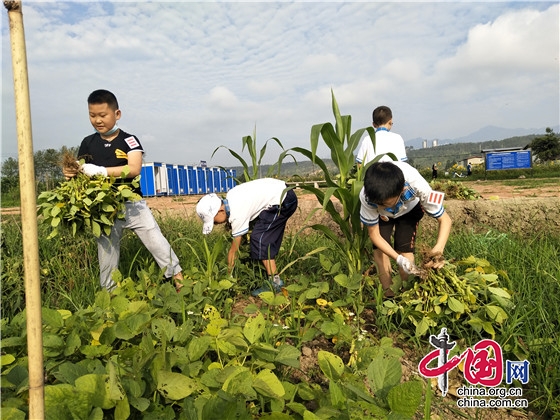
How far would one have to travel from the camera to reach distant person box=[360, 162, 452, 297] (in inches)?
80.9

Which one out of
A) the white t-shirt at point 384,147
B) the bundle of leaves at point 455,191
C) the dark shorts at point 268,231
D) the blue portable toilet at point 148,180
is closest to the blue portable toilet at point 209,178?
the blue portable toilet at point 148,180

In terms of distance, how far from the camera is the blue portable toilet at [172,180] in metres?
19.2

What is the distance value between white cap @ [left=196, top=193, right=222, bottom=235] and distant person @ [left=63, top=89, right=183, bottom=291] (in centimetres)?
32

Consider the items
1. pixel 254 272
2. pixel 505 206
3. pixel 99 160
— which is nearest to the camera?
pixel 99 160

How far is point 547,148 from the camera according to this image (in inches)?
1403

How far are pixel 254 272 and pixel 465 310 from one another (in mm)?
1498

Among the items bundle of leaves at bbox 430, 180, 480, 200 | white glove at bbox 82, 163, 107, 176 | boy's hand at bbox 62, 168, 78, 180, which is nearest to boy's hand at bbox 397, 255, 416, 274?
white glove at bbox 82, 163, 107, 176

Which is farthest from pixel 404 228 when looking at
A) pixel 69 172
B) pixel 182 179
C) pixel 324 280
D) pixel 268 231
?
pixel 182 179

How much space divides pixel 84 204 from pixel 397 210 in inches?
77.9

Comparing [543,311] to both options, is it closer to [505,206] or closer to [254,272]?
[254,272]

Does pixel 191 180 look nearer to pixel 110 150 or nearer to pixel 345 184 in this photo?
pixel 110 150

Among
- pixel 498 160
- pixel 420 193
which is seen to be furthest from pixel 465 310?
pixel 498 160

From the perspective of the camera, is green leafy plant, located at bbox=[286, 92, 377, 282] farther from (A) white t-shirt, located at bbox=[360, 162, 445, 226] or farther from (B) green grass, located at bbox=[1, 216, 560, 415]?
(B) green grass, located at bbox=[1, 216, 560, 415]

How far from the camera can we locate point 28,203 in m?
0.61
